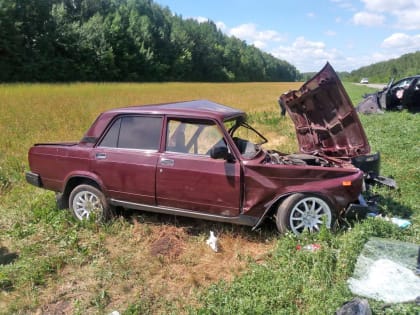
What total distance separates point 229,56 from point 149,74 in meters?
38.6

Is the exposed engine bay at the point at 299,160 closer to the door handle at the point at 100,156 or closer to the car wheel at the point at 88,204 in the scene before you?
the door handle at the point at 100,156

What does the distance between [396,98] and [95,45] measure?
40.4 meters

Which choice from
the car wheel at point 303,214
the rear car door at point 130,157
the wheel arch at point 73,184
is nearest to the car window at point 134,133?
the rear car door at point 130,157

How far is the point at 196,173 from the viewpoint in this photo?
4.22m

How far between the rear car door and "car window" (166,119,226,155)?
18 centimetres

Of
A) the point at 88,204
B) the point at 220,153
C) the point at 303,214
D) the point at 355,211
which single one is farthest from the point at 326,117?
the point at 88,204

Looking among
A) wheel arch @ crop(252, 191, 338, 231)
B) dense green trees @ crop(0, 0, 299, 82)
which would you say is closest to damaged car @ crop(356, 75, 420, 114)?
wheel arch @ crop(252, 191, 338, 231)

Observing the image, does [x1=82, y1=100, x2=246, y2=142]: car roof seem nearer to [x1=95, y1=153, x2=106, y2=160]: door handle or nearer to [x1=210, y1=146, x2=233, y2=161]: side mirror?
[x1=95, y1=153, x2=106, y2=160]: door handle

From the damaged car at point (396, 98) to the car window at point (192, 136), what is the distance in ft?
41.2

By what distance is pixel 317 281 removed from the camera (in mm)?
3303

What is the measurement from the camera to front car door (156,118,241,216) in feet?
13.6

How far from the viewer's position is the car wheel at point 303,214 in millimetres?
4066

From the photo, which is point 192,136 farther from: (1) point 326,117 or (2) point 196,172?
(1) point 326,117

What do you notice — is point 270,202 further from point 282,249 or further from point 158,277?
point 158,277
